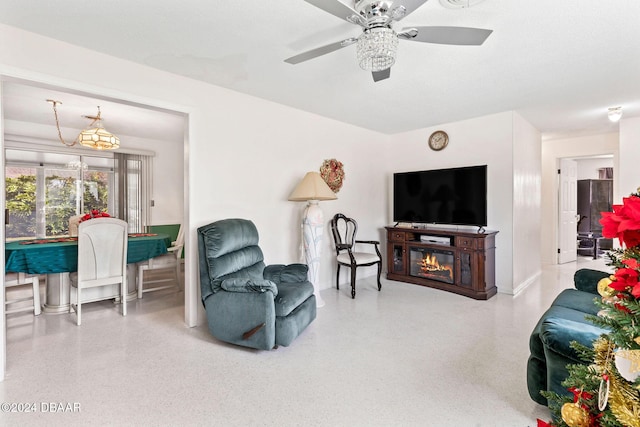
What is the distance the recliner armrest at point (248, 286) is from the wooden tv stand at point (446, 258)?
2.70 meters

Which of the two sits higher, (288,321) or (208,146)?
(208,146)

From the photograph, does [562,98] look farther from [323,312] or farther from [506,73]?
[323,312]

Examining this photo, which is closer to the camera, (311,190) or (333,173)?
(311,190)

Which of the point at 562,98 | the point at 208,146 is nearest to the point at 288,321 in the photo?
the point at 208,146

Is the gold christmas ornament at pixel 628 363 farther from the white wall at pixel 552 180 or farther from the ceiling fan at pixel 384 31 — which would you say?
the white wall at pixel 552 180

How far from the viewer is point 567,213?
6277 millimetres

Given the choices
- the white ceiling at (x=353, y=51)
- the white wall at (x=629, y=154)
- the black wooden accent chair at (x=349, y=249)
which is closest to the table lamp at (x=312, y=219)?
the black wooden accent chair at (x=349, y=249)

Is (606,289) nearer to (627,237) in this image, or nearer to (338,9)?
(627,237)

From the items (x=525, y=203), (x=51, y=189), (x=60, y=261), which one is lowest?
(x=60, y=261)

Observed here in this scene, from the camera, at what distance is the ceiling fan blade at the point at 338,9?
1.52 m

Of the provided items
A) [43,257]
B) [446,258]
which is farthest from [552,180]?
[43,257]

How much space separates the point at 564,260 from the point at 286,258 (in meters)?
5.82

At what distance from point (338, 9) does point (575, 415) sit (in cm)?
189

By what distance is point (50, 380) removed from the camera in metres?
2.12
